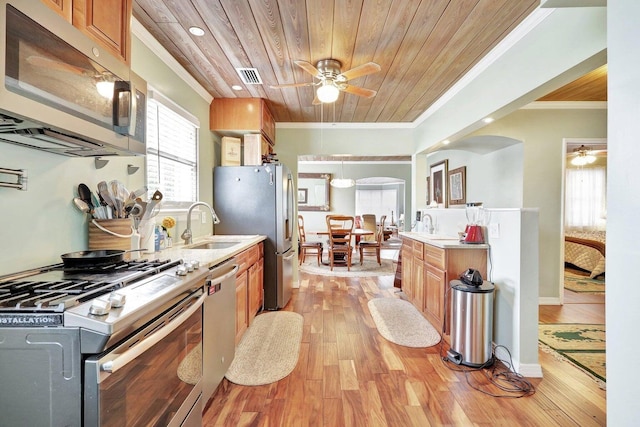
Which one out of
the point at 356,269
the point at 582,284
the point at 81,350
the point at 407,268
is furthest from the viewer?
the point at 356,269

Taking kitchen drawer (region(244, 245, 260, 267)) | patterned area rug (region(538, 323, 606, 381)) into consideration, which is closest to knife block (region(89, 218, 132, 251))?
kitchen drawer (region(244, 245, 260, 267))

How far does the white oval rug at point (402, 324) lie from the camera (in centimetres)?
276

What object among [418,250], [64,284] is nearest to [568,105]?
[418,250]

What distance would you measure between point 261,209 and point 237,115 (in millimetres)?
1214

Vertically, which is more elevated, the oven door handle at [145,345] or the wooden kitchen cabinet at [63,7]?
the wooden kitchen cabinet at [63,7]

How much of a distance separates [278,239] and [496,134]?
10.1 feet

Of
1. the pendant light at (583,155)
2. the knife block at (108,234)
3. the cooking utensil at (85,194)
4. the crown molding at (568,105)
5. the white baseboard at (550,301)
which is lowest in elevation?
the white baseboard at (550,301)

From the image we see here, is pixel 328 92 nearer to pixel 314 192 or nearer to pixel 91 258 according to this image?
pixel 91 258

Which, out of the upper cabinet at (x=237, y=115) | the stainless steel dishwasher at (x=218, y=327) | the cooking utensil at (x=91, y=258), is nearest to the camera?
the cooking utensil at (x=91, y=258)

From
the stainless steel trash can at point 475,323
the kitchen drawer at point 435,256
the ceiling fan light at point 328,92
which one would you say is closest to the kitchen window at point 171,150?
the ceiling fan light at point 328,92

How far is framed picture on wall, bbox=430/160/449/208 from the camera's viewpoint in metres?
5.83

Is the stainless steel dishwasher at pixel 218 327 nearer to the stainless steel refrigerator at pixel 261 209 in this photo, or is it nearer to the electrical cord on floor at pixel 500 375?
the stainless steel refrigerator at pixel 261 209

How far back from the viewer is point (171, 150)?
109 inches

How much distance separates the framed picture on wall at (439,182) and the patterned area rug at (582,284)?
89.9 inches
